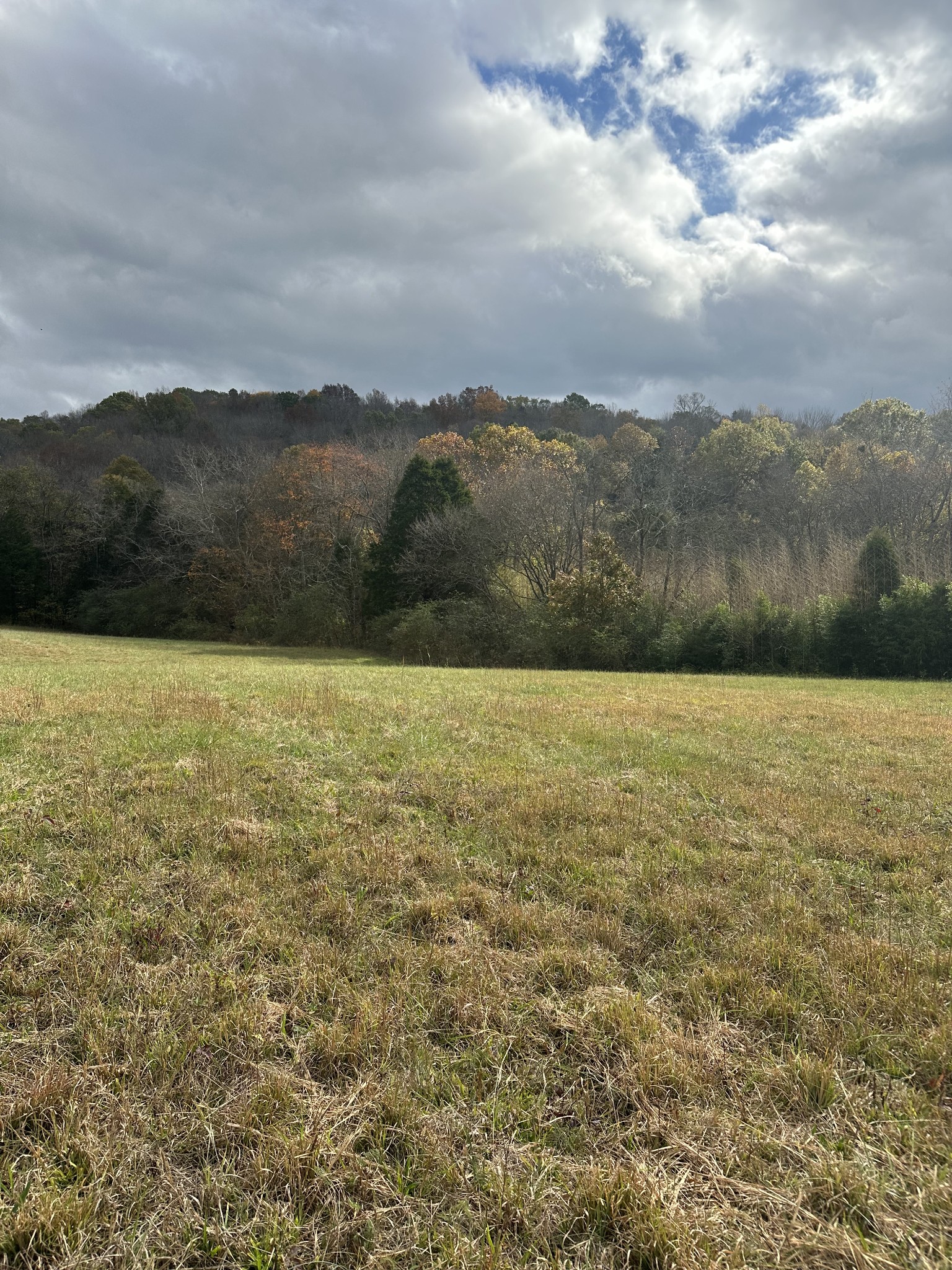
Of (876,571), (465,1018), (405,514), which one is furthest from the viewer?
(405,514)

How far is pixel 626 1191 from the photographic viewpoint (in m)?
1.63

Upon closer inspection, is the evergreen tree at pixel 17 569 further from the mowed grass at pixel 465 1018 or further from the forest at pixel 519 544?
the mowed grass at pixel 465 1018

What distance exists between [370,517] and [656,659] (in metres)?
17.1

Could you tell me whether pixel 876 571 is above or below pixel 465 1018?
above

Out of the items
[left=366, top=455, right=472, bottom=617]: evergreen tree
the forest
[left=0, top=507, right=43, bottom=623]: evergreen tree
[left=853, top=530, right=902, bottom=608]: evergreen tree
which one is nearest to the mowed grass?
the forest

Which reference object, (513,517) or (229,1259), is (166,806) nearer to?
(229,1259)

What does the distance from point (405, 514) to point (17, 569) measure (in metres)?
23.4

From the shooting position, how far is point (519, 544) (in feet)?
78.3

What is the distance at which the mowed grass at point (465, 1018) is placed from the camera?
62.7 inches

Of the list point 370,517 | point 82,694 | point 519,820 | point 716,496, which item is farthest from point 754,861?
point 716,496

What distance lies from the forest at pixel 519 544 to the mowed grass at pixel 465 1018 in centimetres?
1391

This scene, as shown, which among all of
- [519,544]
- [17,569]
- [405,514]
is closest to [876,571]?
[519,544]

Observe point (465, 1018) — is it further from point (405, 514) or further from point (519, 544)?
point (405, 514)

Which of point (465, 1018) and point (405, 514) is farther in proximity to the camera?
point (405, 514)
